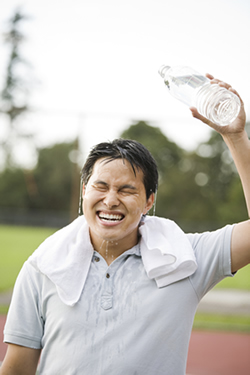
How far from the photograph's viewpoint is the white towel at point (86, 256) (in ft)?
4.60

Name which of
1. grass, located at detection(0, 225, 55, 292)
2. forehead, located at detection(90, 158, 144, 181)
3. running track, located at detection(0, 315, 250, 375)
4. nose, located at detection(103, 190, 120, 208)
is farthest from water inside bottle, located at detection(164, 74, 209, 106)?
grass, located at detection(0, 225, 55, 292)

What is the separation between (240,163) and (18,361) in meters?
1.03

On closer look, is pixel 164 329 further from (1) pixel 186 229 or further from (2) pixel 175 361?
(1) pixel 186 229

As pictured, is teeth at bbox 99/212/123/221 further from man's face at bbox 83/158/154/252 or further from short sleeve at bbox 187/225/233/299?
short sleeve at bbox 187/225/233/299

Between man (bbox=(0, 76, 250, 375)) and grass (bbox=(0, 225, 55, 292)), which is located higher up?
grass (bbox=(0, 225, 55, 292))

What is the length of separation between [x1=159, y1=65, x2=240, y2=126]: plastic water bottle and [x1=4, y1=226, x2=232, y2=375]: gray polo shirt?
410mm

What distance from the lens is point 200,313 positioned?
7.78 m

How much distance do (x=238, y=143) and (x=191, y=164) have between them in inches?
964

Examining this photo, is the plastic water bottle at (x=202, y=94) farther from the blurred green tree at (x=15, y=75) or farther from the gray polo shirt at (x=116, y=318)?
the blurred green tree at (x=15, y=75)

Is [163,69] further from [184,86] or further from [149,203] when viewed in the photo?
[149,203]

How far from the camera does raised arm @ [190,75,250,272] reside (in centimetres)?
141

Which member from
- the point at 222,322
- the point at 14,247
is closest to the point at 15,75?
the point at 14,247

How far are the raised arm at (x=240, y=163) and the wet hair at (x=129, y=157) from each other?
0.26 m

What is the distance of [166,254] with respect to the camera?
1.45m
